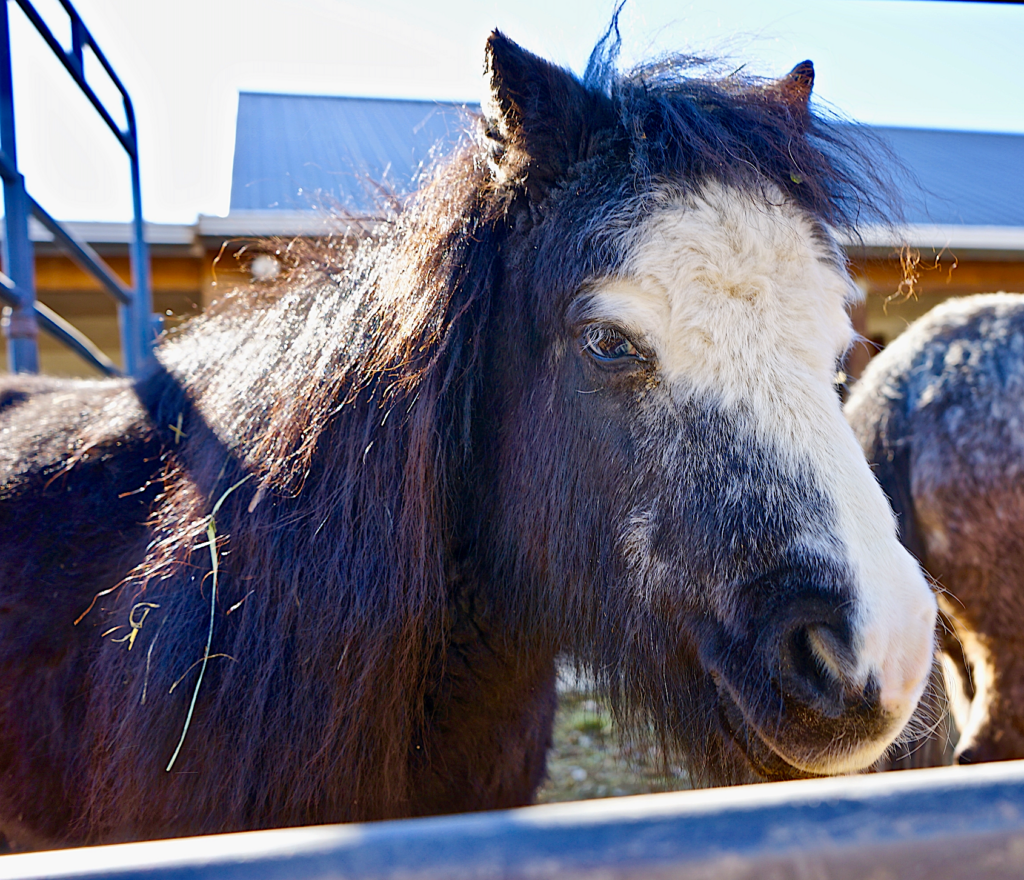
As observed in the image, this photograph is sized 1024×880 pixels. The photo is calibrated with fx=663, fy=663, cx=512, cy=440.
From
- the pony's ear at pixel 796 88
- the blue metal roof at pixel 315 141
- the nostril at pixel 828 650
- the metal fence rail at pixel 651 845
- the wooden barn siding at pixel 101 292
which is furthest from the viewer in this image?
the blue metal roof at pixel 315 141

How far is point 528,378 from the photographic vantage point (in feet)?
4.72

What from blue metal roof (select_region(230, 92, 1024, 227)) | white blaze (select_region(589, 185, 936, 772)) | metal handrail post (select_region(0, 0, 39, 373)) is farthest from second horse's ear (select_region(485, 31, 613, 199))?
blue metal roof (select_region(230, 92, 1024, 227))

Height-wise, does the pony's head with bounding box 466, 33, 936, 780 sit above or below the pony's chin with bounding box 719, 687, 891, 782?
above

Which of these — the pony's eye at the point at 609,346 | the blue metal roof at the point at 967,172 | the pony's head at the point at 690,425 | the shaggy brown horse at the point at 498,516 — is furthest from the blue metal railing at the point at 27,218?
the blue metal roof at the point at 967,172

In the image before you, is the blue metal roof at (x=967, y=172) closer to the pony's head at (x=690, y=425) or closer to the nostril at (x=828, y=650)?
the pony's head at (x=690, y=425)

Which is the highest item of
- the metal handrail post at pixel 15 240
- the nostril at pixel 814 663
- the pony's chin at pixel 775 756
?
the metal handrail post at pixel 15 240

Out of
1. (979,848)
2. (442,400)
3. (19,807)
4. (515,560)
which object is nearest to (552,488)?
(515,560)

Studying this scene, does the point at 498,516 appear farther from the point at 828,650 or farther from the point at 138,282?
the point at 138,282

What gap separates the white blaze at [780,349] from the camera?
1048mm

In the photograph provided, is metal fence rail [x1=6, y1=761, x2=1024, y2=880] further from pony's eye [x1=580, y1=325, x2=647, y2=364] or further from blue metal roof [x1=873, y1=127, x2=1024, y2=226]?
blue metal roof [x1=873, y1=127, x2=1024, y2=226]

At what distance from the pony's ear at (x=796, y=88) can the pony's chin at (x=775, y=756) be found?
1342 millimetres

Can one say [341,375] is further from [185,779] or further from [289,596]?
[185,779]

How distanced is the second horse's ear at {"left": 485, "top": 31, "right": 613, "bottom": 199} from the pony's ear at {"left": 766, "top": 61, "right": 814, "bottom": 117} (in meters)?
0.45

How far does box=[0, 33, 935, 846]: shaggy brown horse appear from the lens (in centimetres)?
118
